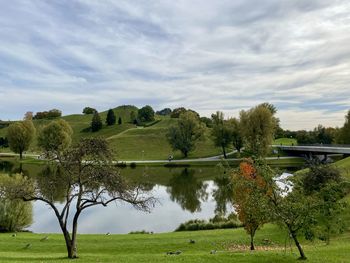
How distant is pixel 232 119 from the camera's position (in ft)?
355

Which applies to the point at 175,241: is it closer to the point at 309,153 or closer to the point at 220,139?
the point at 220,139

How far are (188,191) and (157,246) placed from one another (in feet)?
111

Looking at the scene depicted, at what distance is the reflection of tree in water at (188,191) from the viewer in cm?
4966

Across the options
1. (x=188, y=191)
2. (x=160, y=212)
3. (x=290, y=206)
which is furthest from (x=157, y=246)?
(x=188, y=191)

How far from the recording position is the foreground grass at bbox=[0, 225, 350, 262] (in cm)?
2045

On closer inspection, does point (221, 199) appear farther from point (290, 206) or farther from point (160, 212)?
point (290, 206)

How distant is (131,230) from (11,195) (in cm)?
1775

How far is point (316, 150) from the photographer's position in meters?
99.2

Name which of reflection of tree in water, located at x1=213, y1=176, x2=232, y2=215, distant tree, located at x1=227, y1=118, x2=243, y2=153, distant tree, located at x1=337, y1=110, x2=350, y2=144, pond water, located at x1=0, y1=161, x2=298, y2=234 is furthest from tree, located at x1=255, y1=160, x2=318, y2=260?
distant tree, located at x1=337, y1=110, x2=350, y2=144

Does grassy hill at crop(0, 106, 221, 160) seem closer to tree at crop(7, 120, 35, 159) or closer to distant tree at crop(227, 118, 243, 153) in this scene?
distant tree at crop(227, 118, 243, 153)

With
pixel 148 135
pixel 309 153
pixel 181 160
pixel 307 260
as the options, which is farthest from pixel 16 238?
pixel 148 135

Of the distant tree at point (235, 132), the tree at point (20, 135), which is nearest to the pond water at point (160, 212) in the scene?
the distant tree at point (235, 132)

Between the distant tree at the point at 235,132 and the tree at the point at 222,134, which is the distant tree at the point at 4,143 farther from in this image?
the distant tree at the point at 235,132

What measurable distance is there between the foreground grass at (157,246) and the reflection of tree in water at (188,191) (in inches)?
662
